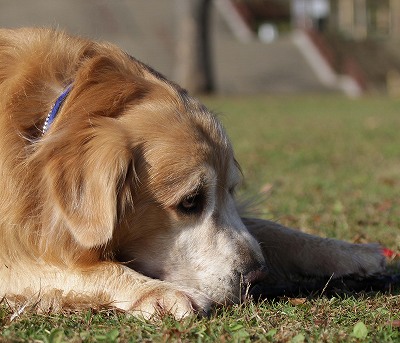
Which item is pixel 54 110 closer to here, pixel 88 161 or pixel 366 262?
pixel 88 161

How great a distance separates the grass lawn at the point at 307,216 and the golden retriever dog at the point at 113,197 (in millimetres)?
162

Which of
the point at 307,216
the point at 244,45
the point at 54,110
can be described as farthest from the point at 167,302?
the point at 244,45

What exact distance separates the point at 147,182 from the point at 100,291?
540 mm

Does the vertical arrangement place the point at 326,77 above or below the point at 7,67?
below

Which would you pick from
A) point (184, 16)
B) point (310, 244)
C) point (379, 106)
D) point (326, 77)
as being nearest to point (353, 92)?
point (326, 77)

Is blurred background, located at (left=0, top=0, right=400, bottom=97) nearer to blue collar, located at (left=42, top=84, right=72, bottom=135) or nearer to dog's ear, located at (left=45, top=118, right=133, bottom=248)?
blue collar, located at (left=42, top=84, right=72, bottom=135)

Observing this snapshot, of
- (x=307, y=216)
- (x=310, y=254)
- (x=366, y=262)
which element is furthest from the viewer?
(x=307, y=216)

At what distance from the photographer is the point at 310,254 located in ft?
14.9

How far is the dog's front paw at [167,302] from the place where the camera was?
11.5 feet

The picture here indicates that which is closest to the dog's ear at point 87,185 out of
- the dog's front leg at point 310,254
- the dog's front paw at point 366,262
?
the dog's front leg at point 310,254

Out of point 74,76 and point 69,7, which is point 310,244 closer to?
point 74,76

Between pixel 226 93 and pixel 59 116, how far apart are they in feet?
91.2

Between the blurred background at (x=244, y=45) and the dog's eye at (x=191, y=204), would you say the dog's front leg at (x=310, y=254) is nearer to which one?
the dog's eye at (x=191, y=204)

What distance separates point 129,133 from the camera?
3744 millimetres
